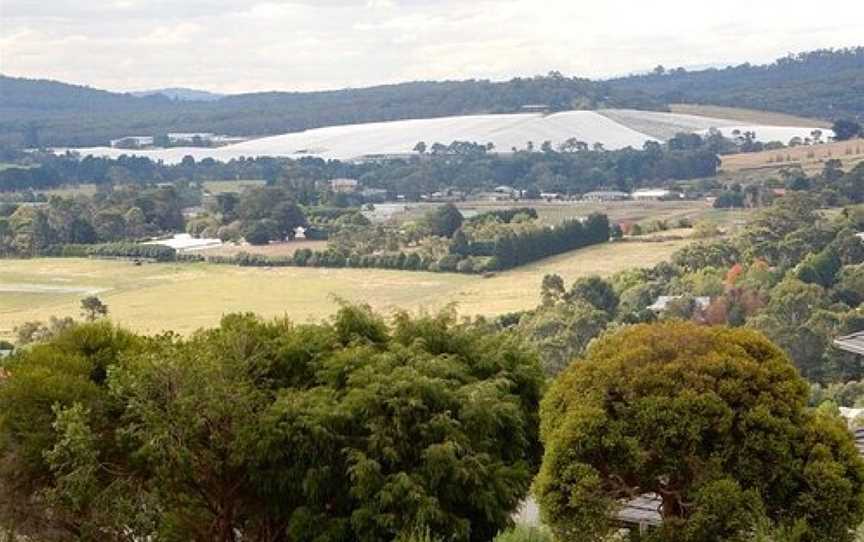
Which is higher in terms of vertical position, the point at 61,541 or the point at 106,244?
the point at 61,541

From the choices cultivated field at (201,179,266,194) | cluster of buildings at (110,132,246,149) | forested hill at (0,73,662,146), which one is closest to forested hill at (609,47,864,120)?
forested hill at (0,73,662,146)

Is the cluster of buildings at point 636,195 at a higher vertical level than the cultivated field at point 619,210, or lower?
lower

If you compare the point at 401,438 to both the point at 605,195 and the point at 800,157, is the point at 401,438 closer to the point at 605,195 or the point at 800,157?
the point at 605,195

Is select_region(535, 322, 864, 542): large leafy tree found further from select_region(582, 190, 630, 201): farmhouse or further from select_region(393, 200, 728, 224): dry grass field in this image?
select_region(582, 190, 630, 201): farmhouse

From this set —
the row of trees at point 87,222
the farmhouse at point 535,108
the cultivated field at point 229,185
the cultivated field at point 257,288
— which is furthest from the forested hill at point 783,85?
the cultivated field at point 257,288

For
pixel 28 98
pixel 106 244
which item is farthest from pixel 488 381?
pixel 28 98

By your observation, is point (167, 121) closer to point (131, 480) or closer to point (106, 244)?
point (106, 244)

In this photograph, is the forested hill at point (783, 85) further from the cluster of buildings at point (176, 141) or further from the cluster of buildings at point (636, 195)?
the cluster of buildings at point (636, 195)
